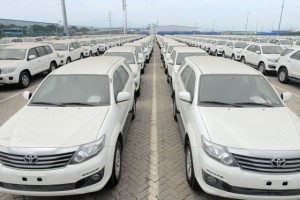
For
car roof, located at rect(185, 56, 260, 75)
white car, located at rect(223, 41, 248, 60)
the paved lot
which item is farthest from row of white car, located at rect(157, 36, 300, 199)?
white car, located at rect(223, 41, 248, 60)

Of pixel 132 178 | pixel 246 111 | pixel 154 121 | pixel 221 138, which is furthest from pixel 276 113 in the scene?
pixel 154 121

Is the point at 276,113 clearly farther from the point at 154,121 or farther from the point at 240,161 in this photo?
the point at 154,121

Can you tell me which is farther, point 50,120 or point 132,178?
point 132,178

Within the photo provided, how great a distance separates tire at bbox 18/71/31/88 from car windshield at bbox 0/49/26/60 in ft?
2.43

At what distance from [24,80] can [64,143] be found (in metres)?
8.57

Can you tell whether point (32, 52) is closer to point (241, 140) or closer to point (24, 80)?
point (24, 80)

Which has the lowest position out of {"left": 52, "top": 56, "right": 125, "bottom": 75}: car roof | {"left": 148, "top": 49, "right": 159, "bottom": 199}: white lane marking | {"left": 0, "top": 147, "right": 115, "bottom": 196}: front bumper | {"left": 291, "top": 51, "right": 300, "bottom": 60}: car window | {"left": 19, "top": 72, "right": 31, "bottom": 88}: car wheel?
{"left": 148, "top": 49, "right": 159, "bottom": 199}: white lane marking

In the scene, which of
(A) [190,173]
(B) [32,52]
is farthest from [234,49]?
(A) [190,173]

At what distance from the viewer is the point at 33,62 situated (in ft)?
36.3

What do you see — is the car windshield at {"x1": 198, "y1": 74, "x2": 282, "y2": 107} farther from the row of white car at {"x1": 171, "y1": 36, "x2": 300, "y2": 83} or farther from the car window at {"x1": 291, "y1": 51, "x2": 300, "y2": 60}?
the car window at {"x1": 291, "y1": 51, "x2": 300, "y2": 60}

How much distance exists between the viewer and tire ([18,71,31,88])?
1020 centimetres

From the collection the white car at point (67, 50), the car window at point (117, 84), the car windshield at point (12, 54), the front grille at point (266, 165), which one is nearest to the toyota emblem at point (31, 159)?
the car window at point (117, 84)

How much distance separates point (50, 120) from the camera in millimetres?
3631

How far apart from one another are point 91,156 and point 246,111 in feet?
7.78
